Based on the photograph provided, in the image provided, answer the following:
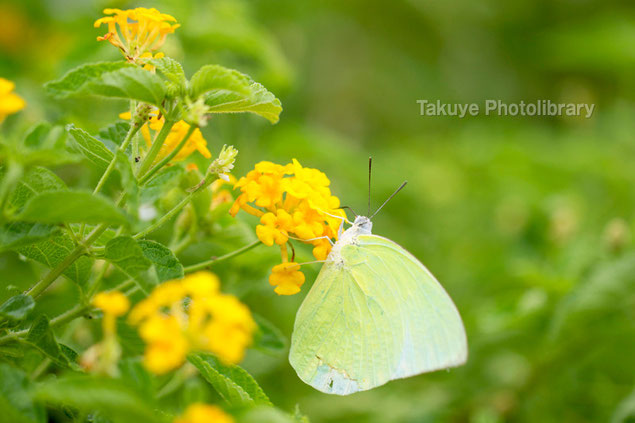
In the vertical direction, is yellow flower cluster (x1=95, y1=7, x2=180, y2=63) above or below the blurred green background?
above

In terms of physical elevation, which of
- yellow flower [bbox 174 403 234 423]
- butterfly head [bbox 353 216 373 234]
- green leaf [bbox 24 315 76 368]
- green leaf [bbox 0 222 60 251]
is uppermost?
green leaf [bbox 0 222 60 251]

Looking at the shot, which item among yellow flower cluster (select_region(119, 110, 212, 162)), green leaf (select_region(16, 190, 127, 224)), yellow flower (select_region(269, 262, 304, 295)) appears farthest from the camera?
yellow flower (select_region(269, 262, 304, 295))

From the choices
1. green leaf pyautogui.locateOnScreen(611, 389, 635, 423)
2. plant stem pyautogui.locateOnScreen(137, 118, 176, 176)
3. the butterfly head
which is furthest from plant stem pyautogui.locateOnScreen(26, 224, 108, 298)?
green leaf pyautogui.locateOnScreen(611, 389, 635, 423)

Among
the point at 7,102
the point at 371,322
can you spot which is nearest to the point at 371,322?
the point at 371,322

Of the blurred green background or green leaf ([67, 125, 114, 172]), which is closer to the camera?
green leaf ([67, 125, 114, 172])

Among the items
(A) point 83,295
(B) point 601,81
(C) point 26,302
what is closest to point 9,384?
(C) point 26,302

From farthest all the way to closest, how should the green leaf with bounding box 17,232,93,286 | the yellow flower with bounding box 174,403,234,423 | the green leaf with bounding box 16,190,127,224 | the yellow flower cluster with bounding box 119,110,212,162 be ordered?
the yellow flower cluster with bounding box 119,110,212,162, the green leaf with bounding box 17,232,93,286, the green leaf with bounding box 16,190,127,224, the yellow flower with bounding box 174,403,234,423

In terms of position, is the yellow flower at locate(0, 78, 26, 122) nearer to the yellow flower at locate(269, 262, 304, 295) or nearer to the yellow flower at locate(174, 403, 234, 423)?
the yellow flower at locate(174, 403, 234, 423)

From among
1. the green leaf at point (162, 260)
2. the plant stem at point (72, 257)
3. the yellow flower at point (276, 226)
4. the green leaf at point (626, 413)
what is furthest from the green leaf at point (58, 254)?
the green leaf at point (626, 413)
